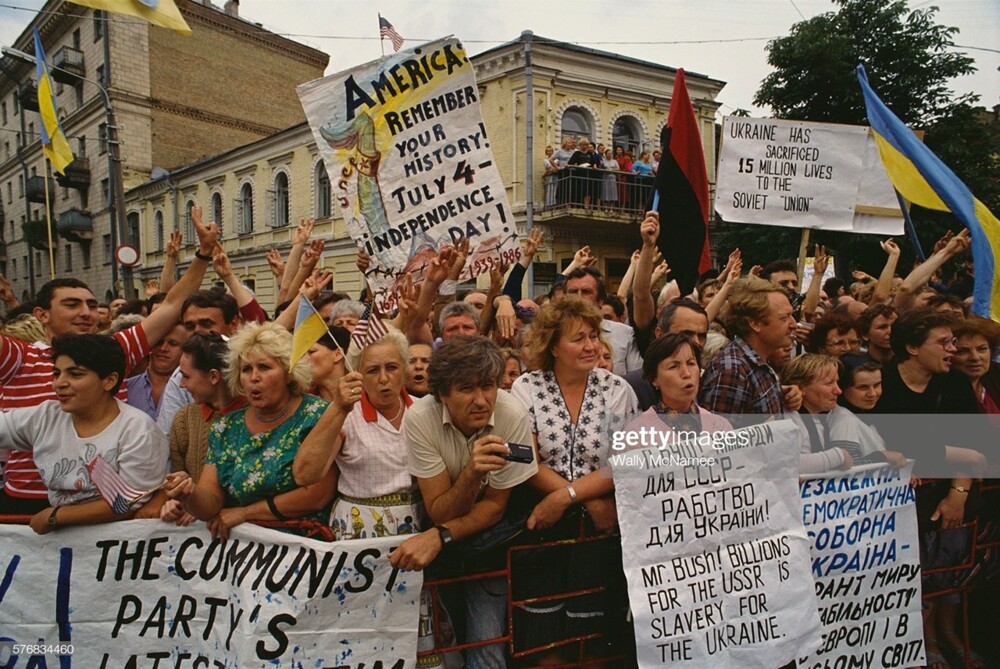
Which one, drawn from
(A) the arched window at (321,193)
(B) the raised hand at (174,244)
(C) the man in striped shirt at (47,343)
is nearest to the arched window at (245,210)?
(A) the arched window at (321,193)

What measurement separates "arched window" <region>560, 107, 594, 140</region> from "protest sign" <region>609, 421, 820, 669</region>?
18610mm

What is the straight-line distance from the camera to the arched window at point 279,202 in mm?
28297

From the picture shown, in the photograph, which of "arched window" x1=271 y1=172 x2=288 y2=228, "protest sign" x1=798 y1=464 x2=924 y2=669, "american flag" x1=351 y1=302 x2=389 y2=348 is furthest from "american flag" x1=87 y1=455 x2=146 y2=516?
"arched window" x1=271 y1=172 x2=288 y2=228

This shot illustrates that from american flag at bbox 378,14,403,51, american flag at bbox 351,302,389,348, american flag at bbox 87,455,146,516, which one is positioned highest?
american flag at bbox 378,14,403,51

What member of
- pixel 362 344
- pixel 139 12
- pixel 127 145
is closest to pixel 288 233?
pixel 127 145

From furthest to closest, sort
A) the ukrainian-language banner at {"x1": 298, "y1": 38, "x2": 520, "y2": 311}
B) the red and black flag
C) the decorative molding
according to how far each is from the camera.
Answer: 1. the decorative molding
2. the red and black flag
3. the ukrainian-language banner at {"x1": 298, "y1": 38, "x2": 520, "y2": 311}

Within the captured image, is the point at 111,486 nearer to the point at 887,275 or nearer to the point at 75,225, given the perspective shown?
the point at 887,275

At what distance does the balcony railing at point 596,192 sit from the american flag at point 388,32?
14.5 metres

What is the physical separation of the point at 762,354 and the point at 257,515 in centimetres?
264

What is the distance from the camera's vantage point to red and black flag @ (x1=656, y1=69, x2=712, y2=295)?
497 cm

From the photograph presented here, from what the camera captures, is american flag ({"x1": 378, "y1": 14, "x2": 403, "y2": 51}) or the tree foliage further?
the tree foliage

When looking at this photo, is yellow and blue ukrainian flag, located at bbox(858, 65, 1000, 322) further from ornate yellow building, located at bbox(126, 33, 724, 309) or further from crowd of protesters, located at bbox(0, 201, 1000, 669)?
ornate yellow building, located at bbox(126, 33, 724, 309)

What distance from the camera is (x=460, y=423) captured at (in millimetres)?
2812

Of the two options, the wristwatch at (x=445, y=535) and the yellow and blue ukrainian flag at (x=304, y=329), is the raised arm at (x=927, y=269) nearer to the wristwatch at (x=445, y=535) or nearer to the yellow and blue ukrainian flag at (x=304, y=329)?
the wristwatch at (x=445, y=535)
